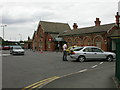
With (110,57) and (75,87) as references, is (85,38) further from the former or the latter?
(75,87)

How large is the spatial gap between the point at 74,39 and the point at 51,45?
28.0ft

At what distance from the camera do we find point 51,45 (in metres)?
45.6

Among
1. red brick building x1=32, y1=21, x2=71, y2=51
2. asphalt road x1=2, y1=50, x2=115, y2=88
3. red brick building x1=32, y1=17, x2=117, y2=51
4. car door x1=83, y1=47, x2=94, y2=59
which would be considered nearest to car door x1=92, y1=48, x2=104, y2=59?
car door x1=83, y1=47, x2=94, y2=59

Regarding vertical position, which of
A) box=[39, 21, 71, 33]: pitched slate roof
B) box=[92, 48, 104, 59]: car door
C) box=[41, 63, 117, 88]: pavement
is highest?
box=[39, 21, 71, 33]: pitched slate roof

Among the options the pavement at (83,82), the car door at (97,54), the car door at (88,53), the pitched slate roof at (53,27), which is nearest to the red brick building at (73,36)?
the pitched slate roof at (53,27)

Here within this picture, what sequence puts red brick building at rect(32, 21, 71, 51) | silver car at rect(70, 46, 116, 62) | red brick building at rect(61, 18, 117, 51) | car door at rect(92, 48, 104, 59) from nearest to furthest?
1. silver car at rect(70, 46, 116, 62)
2. car door at rect(92, 48, 104, 59)
3. red brick building at rect(61, 18, 117, 51)
4. red brick building at rect(32, 21, 71, 51)

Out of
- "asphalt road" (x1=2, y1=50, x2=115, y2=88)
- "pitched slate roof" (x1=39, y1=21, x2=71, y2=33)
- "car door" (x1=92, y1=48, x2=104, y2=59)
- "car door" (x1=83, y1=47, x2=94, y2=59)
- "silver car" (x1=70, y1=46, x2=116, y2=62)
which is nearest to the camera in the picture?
"asphalt road" (x1=2, y1=50, x2=115, y2=88)

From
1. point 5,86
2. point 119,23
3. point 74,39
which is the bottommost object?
point 5,86

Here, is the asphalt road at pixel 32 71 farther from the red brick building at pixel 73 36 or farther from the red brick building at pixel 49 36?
the red brick building at pixel 49 36

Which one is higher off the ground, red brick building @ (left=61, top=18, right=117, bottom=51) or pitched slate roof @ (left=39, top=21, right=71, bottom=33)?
pitched slate roof @ (left=39, top=21, right=71, bottom=33)

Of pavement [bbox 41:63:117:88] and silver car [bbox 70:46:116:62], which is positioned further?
silver car [bbox 70:46:116:62]

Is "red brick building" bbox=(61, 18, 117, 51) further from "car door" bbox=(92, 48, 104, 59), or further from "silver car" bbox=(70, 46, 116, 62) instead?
"silver car" bbox=(70, 46, 116, 62)

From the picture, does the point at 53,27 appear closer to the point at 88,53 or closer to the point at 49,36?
the point at 49,36

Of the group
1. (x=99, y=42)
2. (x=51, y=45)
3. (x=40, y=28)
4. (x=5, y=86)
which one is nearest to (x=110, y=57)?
(x=5, y=86)
